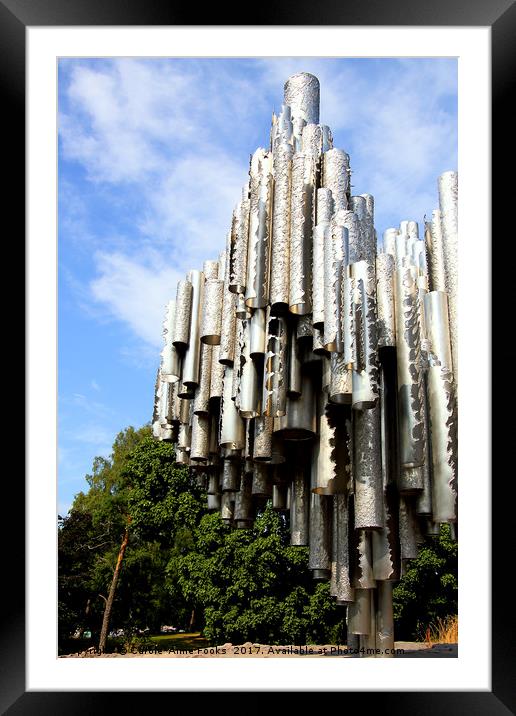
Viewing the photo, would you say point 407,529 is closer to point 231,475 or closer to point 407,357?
point 407,357

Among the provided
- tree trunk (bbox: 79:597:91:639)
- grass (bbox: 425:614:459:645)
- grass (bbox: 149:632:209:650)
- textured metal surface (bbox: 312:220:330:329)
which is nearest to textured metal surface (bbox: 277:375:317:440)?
textured metal surface (bbox: 312:220:330:329)

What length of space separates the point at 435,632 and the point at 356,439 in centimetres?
1313

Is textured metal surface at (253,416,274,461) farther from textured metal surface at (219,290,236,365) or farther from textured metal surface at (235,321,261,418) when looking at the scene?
textured metal surface at (219,290,236,365)

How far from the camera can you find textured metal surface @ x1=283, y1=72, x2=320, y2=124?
9656mm

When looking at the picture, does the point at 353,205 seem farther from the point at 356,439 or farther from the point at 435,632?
the point at 435,632

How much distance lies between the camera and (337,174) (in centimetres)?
845

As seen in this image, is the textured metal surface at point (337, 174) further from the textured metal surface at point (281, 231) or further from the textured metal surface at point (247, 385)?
the textured metal surface at point (247, 385)

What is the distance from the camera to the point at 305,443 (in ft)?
29.6

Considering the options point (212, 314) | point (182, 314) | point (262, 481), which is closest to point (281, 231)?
point (212, 314)

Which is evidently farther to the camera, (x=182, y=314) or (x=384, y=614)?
(x=182, y=314)

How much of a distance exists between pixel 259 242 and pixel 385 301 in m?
1.27

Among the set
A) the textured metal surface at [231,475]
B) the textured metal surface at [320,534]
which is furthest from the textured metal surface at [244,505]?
the textured metal surface at [320,534]

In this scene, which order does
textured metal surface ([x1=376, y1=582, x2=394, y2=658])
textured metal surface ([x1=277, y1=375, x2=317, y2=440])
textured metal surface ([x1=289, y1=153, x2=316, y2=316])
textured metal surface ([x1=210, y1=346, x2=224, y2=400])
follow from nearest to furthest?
textured metal surface ([x1=289, y1=153, x2=316, y2=316])
textured metal surface ([x1=277, y1=375, x2=317, y2=440])
textured metal surface ([x1=376, y1=582, x2=394, y2=658])
textured metal surface ([x1=210, y1=346, x2=224, y2=400])
